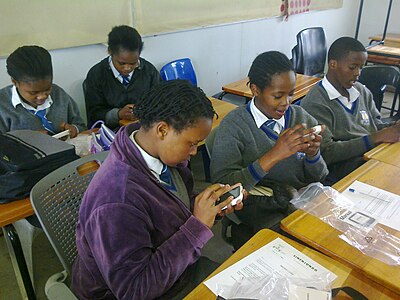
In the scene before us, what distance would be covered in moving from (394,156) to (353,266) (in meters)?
0.86

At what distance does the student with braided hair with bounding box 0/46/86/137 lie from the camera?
1835 millimetres

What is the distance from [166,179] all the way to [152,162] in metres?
0.12

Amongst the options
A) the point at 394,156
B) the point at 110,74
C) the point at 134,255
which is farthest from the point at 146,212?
the point at 110,74

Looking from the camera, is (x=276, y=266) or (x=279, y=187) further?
(x=279, y=187)

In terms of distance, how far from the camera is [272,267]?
951mm

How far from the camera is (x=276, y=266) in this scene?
3.13 ft

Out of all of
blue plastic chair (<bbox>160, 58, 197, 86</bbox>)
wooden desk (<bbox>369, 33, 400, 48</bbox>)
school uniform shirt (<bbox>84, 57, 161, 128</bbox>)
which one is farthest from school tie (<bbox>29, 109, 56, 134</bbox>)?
wooden desk (<bbox>369, 33, 400, 48</bbox>)

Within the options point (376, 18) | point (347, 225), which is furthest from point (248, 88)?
point (376, 18)

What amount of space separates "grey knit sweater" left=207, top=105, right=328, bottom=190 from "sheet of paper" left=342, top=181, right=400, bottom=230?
0.31 metres

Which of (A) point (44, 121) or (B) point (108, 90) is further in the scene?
(B) point (108, 90)

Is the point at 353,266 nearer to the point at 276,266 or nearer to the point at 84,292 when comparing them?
the point at 276,266

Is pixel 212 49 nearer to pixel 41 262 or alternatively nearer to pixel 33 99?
pixel 33 99

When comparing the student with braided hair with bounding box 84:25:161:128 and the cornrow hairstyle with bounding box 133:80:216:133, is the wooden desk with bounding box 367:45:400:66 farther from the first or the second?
the cornrow hairstyle with bounding box 133:80:216:133

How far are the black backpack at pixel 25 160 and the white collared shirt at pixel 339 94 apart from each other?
1370 millimetres
